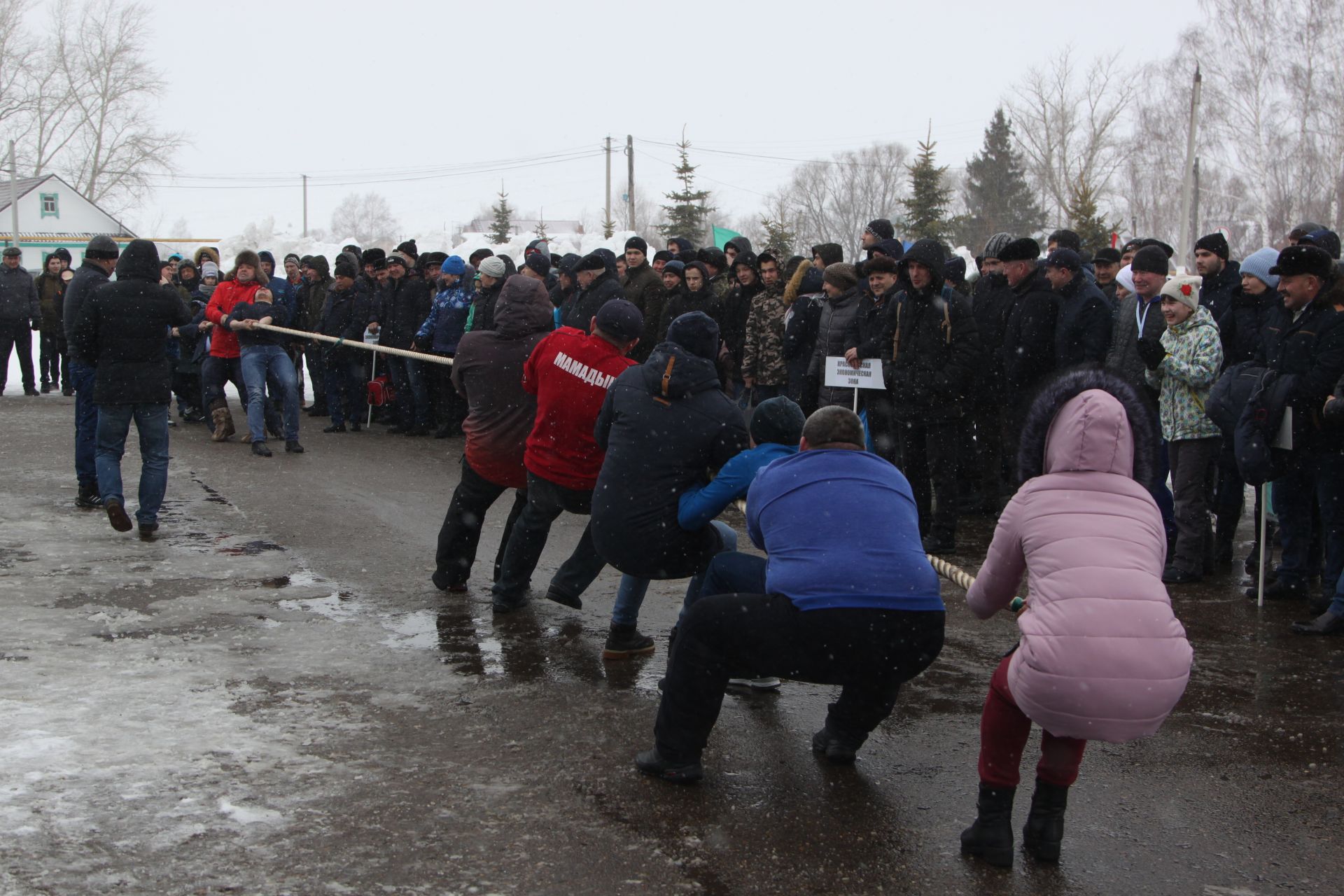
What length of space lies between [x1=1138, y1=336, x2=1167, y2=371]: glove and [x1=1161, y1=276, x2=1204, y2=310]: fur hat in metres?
0.30

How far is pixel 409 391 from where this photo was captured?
589 inches

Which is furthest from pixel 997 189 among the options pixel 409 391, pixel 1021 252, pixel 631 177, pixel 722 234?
pixel 1021 252

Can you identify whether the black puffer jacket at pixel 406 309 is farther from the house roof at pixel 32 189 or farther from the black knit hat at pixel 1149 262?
the house roof at pixel 32 189

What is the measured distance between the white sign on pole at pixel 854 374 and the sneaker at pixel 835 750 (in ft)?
16.3

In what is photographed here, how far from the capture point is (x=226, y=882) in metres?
3.50

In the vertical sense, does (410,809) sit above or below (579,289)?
below

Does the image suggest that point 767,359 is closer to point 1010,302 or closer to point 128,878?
point 1010,302

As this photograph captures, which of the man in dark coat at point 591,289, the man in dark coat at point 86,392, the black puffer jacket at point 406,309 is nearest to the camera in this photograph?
the man in dark coat at point 86,392

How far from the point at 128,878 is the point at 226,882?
287mm

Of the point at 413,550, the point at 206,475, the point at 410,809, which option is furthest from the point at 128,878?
the point at 206,475

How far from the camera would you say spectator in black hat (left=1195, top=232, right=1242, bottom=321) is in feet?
27.3

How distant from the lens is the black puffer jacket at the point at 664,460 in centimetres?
530

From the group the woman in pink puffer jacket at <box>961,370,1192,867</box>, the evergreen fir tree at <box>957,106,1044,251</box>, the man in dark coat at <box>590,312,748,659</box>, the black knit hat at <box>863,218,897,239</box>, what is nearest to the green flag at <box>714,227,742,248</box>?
the black knit hat at <box>863,218,897,239</box>

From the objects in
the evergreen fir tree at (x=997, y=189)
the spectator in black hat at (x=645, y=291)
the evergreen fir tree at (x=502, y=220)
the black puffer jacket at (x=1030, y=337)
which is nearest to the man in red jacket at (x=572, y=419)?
the black puffer jacket at (x=1030, y=337)
